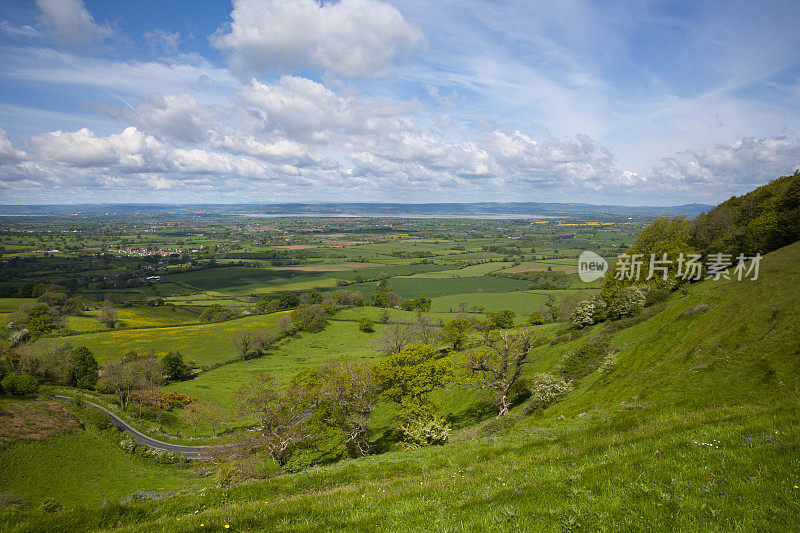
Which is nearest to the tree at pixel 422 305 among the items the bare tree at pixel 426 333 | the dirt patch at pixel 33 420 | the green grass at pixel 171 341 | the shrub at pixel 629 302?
the bare tree at pixel 426 333

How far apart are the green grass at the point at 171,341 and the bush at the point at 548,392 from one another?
245 feet

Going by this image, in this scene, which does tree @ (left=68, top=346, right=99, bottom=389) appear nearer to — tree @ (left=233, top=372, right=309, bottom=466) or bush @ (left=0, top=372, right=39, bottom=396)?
bush @ (left=0, top=372, right=39, bottom=396)

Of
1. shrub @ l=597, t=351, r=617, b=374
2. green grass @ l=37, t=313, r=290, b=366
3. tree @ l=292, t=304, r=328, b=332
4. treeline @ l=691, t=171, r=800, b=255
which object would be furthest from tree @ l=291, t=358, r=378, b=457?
tree @ l=292, t=304, r=328, b=332

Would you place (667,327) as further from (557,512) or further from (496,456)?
(557,512)

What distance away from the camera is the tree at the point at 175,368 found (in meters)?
67.1

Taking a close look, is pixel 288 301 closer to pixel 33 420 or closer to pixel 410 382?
pixel 33 420

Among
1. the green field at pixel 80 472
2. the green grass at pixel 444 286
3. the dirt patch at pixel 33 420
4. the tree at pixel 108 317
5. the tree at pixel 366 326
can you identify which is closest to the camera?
the green field at pixel 80 472

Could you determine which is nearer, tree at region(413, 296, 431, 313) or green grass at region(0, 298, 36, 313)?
green grass at region(0, 298, 36, 313)

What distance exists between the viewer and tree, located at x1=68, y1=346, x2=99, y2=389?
57281 millimetres

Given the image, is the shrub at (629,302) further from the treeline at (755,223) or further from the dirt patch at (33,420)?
the dirt patch at (33,420)

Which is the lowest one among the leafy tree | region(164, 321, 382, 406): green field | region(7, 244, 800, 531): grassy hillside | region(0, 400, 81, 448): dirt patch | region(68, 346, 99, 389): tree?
region(164, 321, 382, 406): green field

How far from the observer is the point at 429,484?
10.4 m

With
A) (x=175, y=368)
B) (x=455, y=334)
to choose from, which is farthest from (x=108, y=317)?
(x=455, y=334)

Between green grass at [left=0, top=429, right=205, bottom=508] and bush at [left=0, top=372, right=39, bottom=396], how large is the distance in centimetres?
1133
